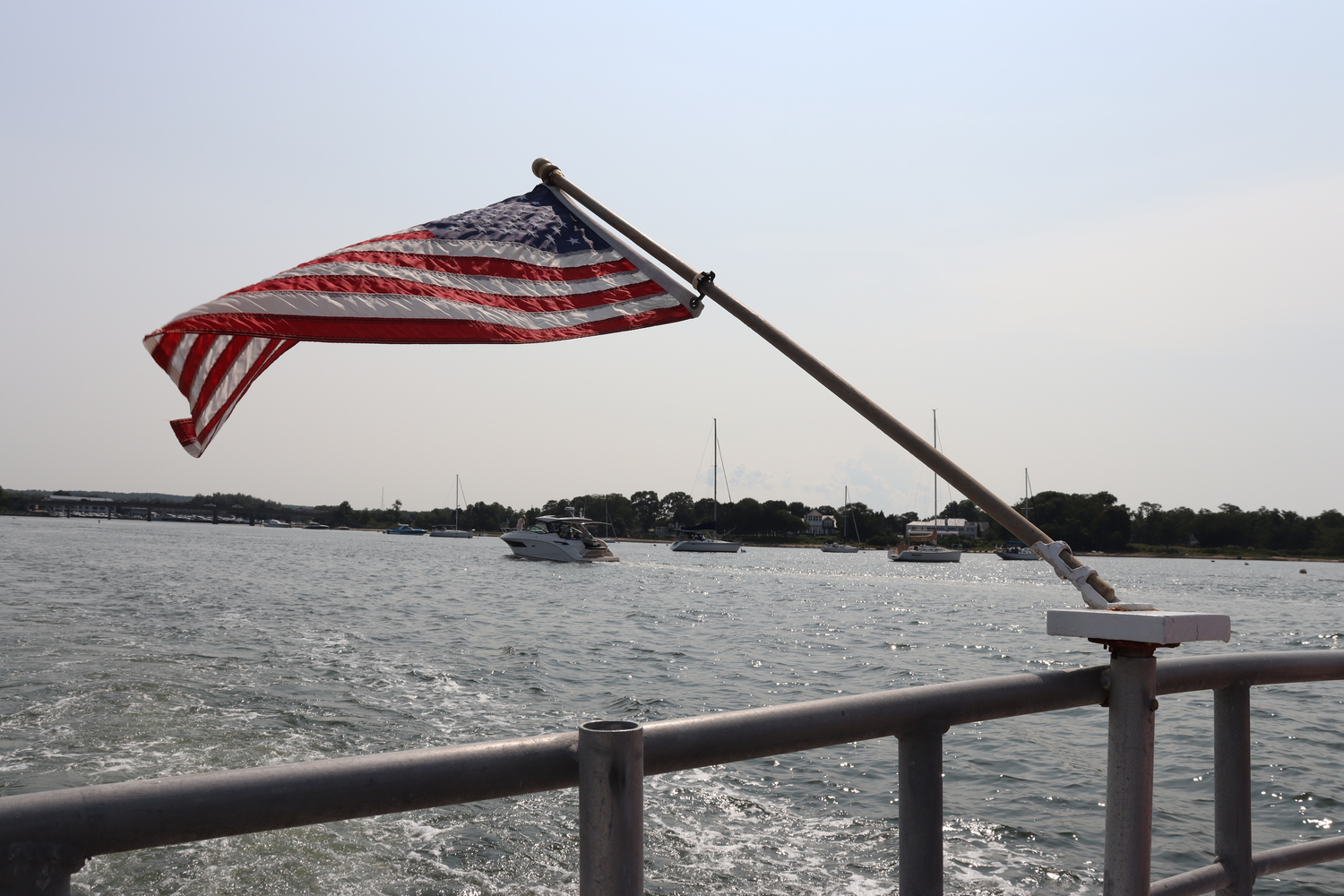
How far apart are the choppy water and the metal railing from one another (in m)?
5.57

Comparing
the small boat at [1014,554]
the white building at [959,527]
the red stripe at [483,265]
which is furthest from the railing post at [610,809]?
the white building at [959,527]

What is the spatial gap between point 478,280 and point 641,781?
2678 mm

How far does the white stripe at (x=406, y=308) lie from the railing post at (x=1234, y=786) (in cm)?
241

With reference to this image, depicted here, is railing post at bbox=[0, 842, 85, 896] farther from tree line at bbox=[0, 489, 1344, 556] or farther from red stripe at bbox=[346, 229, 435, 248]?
tree line at bbox=[0, 489, 1344, 556]

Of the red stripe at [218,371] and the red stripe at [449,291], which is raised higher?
the red stripe at [449,291]

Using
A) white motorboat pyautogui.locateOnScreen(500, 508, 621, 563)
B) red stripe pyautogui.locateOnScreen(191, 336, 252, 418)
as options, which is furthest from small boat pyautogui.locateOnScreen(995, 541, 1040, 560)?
red stripe pyautogui.locateOnScreen(191, 336, 252, 418)

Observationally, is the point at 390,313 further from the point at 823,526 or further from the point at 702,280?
the point at 823,526

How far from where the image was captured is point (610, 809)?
5.07ft

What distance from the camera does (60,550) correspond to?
207ft

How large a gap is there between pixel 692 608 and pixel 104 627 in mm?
21888

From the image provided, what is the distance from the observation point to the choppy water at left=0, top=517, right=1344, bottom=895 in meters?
7.70

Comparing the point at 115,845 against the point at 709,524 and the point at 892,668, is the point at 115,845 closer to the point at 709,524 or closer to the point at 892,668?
the point at 892,668

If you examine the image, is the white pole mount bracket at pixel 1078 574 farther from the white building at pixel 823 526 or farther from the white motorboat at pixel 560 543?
the white building at pixel 823 526

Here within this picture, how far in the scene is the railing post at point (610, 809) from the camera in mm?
1533
